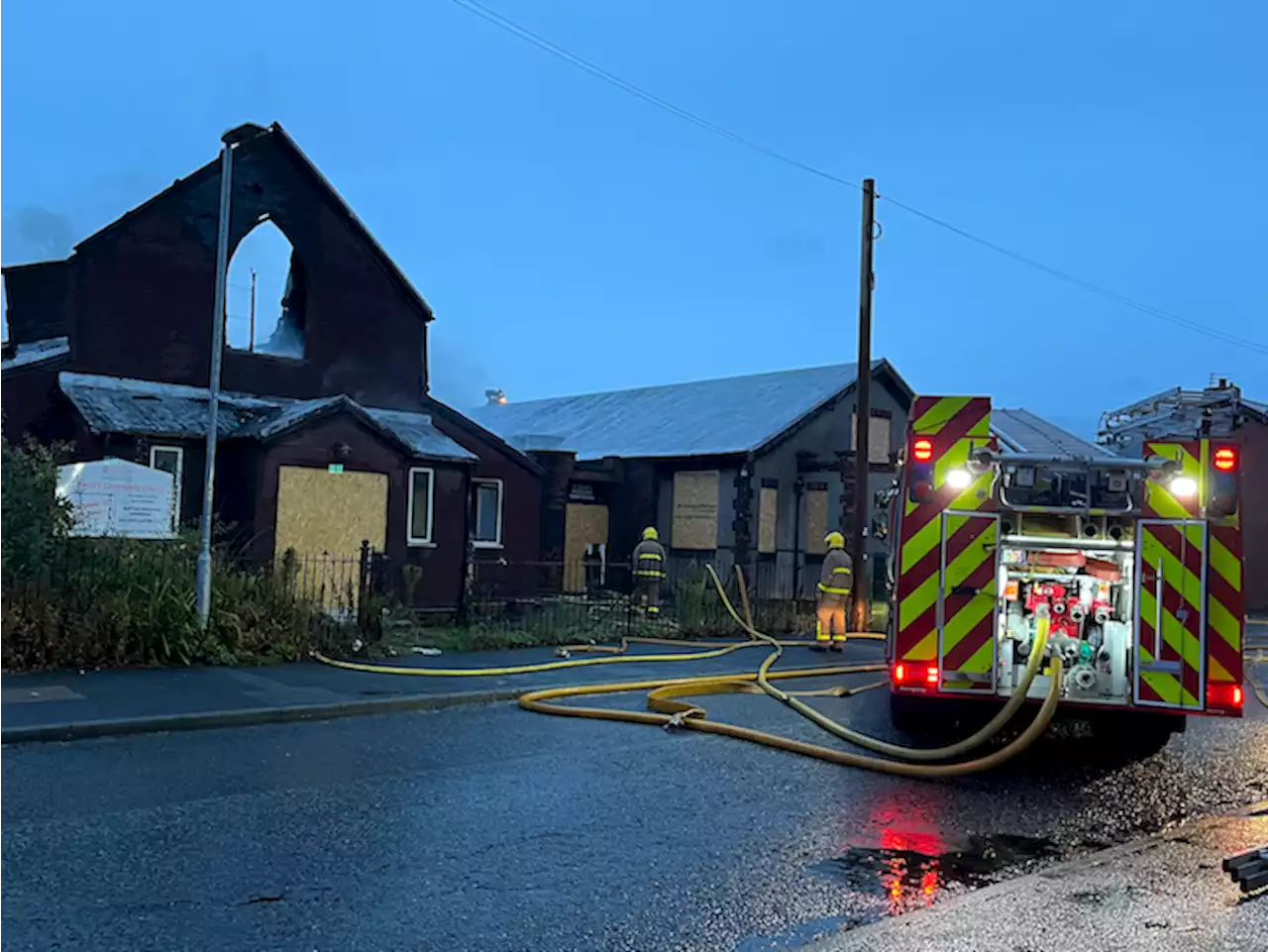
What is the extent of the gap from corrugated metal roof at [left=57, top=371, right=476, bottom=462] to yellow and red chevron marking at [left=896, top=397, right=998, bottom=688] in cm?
Result: 1114

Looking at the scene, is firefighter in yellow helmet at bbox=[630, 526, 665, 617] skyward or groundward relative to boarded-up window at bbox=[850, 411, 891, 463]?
groundward

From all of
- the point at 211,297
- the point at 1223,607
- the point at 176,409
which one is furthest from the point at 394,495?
the point at 1223,607

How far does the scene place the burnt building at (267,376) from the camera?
57.9 feet

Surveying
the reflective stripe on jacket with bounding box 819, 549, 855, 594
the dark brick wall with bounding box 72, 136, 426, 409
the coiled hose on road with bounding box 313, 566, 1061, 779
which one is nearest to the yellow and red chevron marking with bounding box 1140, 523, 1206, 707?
the coiled hose on road with bounding box 313, 566, 1061, 779

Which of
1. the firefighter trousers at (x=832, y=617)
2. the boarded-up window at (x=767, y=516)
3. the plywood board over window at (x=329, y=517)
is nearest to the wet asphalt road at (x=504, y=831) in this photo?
the firefighter trousers at (x=832, y=617)

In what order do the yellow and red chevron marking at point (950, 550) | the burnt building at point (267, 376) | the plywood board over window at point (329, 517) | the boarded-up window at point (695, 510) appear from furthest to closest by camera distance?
the boarded-up window at point (695, 510) < the plywood board over window at point (329, 517) < the burnt building at point (267, 376) < the yellow and red chevron marking at point (950, 550)

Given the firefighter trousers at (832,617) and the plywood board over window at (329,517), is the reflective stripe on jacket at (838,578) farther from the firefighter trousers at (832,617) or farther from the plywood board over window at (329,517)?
the plywood board over window at (329,517)

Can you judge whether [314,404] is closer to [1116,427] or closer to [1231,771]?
[1231,771]

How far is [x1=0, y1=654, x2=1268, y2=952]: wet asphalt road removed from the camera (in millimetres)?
5109

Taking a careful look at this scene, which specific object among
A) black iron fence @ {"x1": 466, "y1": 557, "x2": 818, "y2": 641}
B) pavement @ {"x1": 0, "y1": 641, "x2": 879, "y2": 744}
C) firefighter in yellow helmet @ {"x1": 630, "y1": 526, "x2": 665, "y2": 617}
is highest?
firefighter in yellow helmet @ {"x1": 630, "y1": 526, "x2": 665, "y2": 617}

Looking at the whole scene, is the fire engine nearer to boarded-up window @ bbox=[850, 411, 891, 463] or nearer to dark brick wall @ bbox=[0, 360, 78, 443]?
dark brick wall @ bbox=[0, 360, 78, 443]

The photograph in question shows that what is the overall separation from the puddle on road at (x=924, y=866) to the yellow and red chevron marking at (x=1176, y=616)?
2222 millimetres

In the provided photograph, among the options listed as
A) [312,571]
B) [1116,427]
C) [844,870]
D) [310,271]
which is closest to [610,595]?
[312,571]

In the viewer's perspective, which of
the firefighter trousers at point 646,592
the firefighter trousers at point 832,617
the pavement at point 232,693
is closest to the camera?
the pavement at point 232,693
